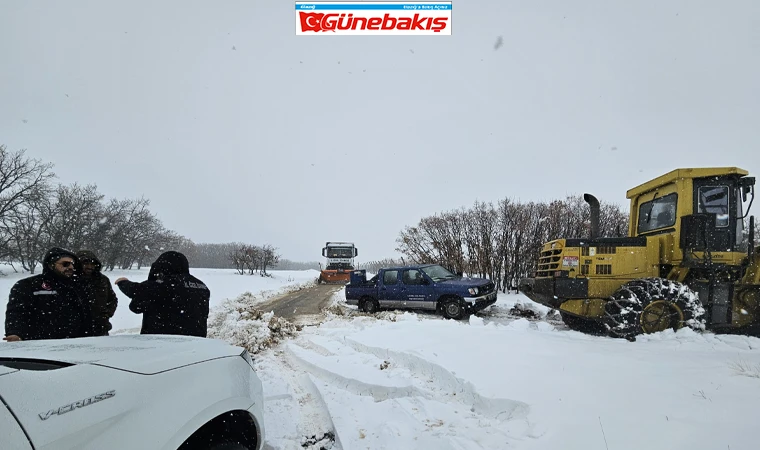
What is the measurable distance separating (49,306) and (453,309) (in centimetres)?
823

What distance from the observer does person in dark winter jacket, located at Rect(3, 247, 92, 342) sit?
2.98 m

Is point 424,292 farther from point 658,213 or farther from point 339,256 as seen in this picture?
point 339,256

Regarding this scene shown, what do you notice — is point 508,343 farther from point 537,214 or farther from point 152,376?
point 537,214

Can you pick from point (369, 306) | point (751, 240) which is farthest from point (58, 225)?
point (751, 240)

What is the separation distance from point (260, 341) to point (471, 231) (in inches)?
426

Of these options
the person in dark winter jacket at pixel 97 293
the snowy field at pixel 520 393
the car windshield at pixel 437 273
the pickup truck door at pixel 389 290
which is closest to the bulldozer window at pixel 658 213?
the snowy field at pixel 520 393

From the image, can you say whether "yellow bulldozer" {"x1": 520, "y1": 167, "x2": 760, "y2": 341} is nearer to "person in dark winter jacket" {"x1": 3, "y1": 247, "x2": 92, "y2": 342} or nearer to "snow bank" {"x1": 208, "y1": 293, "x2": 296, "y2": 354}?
"snow bank" {"x1": 208, "y1": 293, "x2": 296, "y2": 354}

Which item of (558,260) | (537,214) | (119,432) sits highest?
(537,214)

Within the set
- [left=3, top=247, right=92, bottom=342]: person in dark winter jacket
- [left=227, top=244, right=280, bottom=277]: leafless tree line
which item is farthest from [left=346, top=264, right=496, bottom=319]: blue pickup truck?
[left=227, top=244, right=280, bottom=277]: leafless tree line

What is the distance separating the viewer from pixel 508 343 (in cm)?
519

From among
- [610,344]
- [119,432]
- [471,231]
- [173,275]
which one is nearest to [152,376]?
[119,432]

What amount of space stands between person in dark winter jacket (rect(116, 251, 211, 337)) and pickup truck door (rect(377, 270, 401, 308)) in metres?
7.73

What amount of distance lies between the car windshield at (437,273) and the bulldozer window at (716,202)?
20.0 ft

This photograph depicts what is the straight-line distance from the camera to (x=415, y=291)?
10211 millimetres
